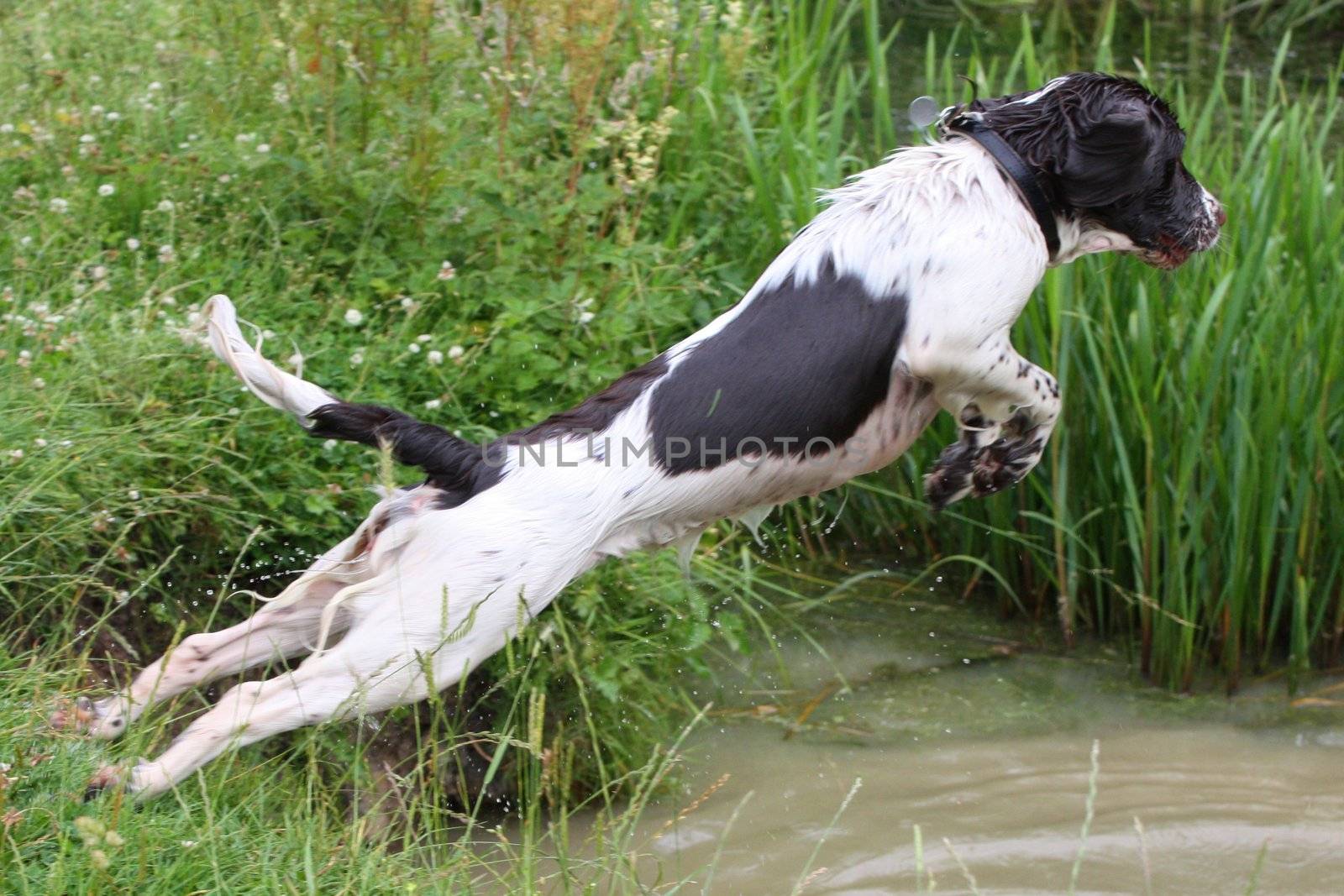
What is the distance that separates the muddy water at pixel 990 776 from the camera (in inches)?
123

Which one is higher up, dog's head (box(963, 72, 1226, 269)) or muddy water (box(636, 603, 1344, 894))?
dog's head (box(963, 72, 1226, 269))

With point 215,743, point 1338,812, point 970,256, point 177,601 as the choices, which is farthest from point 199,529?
point 1338,812

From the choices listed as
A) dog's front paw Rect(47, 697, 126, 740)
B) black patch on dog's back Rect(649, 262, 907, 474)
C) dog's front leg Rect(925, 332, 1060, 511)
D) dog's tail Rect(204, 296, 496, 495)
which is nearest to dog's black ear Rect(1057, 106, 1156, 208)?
dog's front leg Rect(925, 332, 1060, 511)

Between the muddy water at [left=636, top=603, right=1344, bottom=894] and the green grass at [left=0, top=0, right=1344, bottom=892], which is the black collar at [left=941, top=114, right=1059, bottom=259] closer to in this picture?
the green grass at [left=0, top=0, right=1344, bottom=892]

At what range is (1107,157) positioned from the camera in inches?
108

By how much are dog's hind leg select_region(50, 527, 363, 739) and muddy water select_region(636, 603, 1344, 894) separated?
81 cm

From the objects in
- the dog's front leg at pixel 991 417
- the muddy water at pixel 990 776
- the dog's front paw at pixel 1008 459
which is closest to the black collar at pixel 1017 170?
the dog's front leg at pixel 991 417

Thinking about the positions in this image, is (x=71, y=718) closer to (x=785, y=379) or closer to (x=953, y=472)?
(x=785, y=379)

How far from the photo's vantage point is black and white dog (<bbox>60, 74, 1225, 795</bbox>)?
2484mm

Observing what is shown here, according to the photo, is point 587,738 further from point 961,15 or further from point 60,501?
point 961,15

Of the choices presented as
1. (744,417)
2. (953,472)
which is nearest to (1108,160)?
(953,472)

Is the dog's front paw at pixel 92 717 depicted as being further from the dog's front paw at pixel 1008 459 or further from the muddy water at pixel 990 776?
the dog's front paw at pixel 1008 459

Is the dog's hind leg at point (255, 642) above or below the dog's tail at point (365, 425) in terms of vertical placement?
below

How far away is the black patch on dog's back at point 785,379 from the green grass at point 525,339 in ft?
2.29
